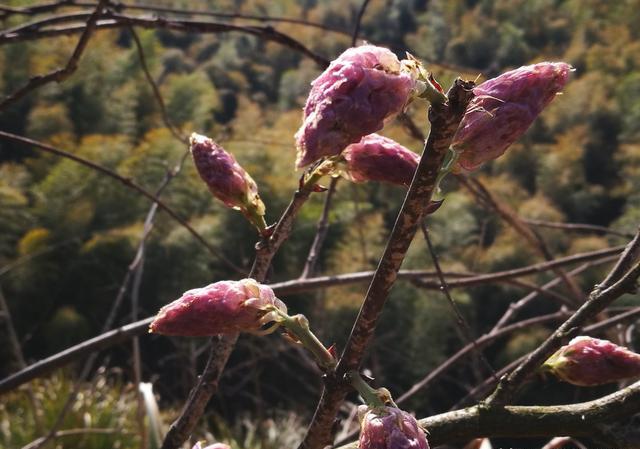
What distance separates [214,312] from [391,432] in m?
0.07

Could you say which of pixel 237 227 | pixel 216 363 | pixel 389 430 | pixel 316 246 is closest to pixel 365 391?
pixel 389 430

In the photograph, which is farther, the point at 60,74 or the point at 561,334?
the point at 60,74

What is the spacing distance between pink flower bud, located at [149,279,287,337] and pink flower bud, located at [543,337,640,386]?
0.13 m

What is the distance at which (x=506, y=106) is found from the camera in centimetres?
23

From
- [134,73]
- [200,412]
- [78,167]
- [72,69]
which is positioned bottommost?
[78,167]

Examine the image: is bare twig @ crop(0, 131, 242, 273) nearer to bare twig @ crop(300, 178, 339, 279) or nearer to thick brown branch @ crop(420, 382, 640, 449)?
bare twig @ crop(300, 178, 339, 279)

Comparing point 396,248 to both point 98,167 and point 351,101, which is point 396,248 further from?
point 98,167

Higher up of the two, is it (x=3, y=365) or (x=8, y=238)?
(x=8, y=238)

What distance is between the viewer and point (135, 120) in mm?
4480

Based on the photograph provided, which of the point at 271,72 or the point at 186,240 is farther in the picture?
the point at 271,72

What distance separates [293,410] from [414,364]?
589 millimetres

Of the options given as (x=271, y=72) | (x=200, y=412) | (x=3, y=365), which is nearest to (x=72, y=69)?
(x=200, y=412)

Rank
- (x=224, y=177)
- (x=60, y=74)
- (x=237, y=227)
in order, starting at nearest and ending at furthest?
(x=224, y=177), (x=60, y=74), (x=237, y=227)

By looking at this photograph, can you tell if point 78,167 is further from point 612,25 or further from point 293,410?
point 612,25
